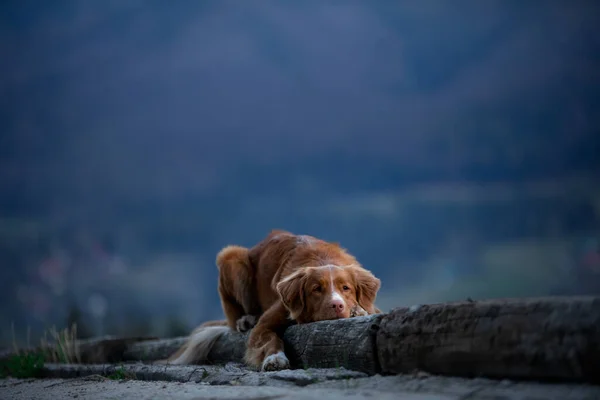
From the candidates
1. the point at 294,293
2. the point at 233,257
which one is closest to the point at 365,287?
the point at 294,293

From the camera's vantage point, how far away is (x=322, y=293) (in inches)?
232

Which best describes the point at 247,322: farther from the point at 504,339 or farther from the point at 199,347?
the point at 504,339

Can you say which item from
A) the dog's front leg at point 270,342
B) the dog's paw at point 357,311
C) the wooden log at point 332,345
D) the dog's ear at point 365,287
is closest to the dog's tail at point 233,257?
the wooden log at point 332,345

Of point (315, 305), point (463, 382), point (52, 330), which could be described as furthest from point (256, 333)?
point (52, 330)

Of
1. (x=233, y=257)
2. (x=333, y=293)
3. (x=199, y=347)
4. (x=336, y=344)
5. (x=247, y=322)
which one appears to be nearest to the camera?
(x=336, y=344)

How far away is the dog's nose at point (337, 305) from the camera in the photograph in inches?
225

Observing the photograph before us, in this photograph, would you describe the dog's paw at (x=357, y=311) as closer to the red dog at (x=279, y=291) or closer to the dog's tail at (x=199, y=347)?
the red dog at (x=279, y=291)

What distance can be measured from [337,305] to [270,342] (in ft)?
2.25

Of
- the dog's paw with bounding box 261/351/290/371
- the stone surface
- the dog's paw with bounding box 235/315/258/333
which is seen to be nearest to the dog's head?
the stone surface

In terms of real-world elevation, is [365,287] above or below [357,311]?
above

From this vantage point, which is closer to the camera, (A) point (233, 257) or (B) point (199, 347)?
(B) point (199, 347)

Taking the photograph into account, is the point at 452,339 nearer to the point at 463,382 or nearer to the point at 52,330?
the point at 463,382

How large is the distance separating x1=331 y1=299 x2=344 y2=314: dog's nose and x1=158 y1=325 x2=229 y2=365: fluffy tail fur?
2.15 metres

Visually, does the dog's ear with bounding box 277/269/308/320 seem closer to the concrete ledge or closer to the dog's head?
the dog's head
